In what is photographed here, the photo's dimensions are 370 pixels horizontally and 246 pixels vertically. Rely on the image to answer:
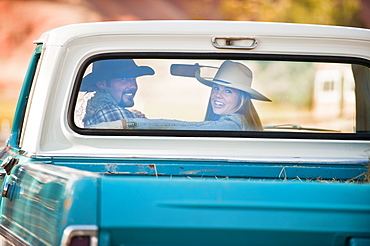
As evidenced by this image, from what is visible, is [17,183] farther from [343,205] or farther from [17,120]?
[343,205]

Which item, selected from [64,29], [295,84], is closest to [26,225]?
[64,29]

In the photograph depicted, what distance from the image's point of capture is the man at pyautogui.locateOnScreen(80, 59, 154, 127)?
355 centimetres

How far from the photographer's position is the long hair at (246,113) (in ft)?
11.9

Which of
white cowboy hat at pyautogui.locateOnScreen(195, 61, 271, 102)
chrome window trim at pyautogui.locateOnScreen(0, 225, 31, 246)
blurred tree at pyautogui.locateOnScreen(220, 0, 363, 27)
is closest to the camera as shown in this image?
chrome window trim at pyautogui.locateOnScreen(0, 225, 31, 246)

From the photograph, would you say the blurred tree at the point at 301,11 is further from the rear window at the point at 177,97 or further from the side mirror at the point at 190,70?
the side mirror at the point at 190,70

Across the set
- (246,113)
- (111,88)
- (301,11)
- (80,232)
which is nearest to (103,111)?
(111,88)

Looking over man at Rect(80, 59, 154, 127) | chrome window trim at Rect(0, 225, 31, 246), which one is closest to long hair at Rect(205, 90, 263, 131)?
man at Rect(80, 59, 154, 127)

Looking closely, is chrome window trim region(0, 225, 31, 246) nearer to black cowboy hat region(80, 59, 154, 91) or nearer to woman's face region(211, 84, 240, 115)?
black cowboy hat region(80, 59, 154, 91)

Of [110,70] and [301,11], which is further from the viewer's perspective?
[301,11]

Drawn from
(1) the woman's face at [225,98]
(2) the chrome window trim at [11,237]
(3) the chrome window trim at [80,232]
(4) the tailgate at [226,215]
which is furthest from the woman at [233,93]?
(3) the chrome window trim at [80,232]

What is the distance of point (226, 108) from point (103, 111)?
68 cm

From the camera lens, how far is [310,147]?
3.47 metres

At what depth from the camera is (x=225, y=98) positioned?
3.66 meters

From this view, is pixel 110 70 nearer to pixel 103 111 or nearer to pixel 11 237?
pixel 103 111
